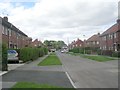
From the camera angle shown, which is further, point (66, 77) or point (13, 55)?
point (13, 55)

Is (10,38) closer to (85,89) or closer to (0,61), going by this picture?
(0,61)

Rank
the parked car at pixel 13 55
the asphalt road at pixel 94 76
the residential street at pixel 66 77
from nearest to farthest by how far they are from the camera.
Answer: the asphalt road at pixel 94 76 → the residential street at pixel 66 77 → the parked car at pixel 13 55

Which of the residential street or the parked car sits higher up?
the parked car

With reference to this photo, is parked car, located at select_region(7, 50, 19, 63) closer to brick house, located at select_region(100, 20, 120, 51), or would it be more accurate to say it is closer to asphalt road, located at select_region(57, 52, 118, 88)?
asphalt road, located at select_region(57, 52, 118, 88)

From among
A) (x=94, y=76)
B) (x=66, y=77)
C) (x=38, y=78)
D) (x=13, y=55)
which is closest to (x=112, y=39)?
(x=13, y=55)

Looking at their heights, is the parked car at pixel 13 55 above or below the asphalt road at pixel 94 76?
above

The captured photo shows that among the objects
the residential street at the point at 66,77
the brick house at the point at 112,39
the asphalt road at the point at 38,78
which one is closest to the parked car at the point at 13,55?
the residential street at the point at 66,77

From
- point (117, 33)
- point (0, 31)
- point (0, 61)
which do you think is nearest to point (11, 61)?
point (0, 31)

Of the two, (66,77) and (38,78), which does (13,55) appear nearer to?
(66,77)

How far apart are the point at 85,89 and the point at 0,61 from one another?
10.6m

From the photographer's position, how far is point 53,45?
190 meters

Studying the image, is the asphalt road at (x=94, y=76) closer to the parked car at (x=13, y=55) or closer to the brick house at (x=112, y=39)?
the parked car at (x=13, y=55)

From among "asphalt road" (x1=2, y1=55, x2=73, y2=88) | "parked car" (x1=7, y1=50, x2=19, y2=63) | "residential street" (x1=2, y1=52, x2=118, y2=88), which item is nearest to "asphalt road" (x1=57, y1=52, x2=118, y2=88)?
"residential street" (x1=2, y1=52, x2=118, y2=88)

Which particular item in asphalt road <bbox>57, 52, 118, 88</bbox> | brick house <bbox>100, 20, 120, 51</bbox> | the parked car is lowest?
asphalt road <bbox>57, 52, 118, 88</bbox>
